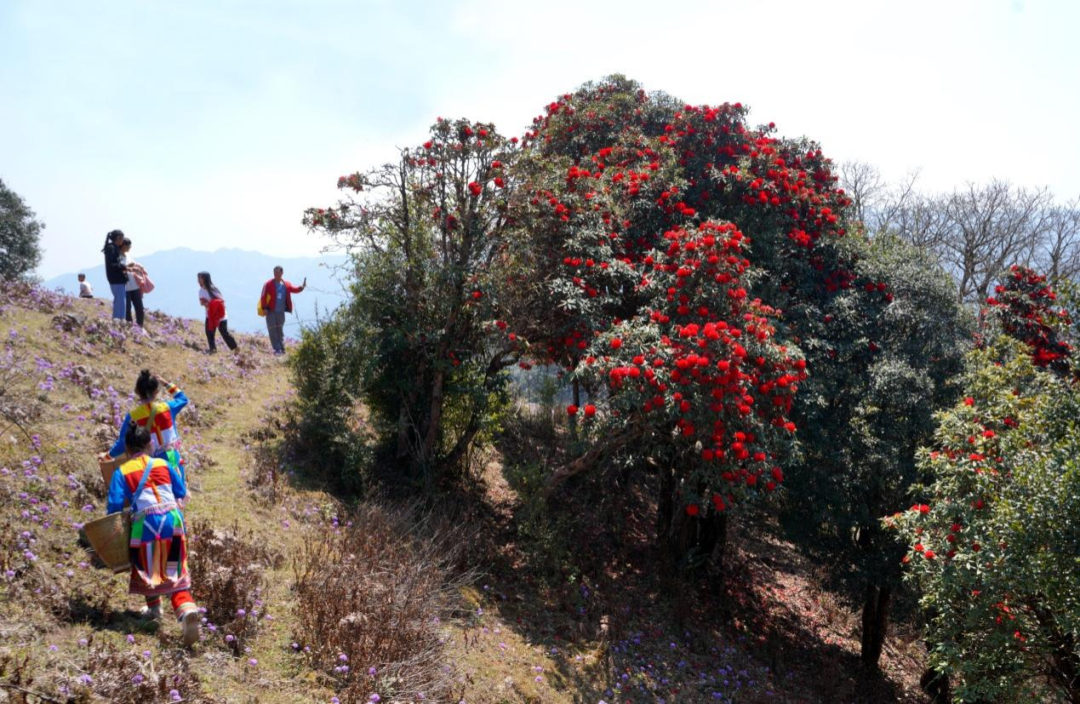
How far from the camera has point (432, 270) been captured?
8234 mm

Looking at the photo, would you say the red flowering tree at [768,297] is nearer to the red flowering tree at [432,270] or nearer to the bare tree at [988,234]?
the red flowering tree at [432,270]

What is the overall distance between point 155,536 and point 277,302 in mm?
9088

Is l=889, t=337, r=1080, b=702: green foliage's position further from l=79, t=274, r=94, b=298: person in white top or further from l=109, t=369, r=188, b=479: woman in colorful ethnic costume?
l=79, t=274, r=94, b=298: person in white top

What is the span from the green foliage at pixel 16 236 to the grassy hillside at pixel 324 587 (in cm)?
1799

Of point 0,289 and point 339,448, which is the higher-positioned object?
point 0,289

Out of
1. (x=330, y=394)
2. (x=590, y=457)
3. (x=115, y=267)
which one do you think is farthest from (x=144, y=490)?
(x=115, y=267)

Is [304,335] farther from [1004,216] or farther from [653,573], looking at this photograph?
[1004,216]

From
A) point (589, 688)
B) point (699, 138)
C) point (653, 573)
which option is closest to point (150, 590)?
point (589, 688)

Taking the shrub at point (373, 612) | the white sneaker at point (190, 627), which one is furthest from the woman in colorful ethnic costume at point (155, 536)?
the shrub at point (373, 612)

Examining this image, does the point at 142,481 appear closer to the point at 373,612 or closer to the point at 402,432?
the point at 373,612

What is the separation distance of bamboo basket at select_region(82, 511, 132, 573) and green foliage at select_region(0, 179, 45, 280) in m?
27.3

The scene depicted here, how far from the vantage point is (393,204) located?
8.59 meters

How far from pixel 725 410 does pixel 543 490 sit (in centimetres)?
305

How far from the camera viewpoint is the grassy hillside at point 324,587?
4223 millimetres
